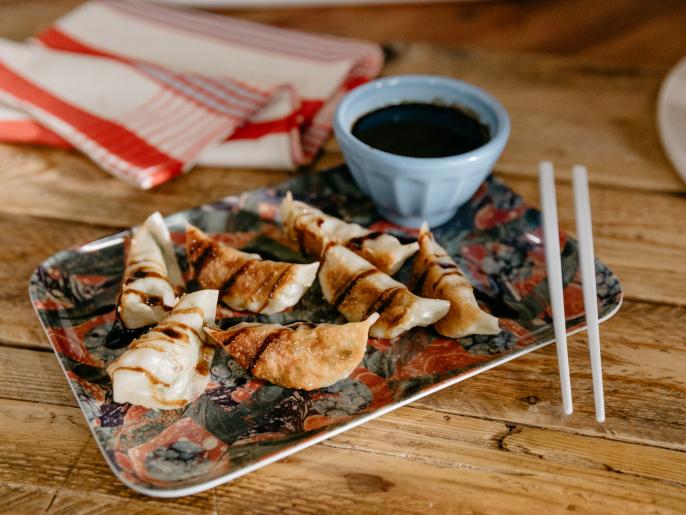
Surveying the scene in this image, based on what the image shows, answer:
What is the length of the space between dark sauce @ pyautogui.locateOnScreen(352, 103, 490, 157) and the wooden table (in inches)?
9.8

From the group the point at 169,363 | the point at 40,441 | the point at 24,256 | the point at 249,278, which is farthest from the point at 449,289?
the point at 24,256

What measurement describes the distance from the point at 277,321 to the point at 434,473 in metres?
0.37

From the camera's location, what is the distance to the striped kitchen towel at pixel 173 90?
153 centimetres

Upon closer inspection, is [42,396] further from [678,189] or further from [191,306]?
[678,189]

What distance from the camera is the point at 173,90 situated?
5.47ft

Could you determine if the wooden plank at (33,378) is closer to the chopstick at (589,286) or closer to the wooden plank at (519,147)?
the wooden plank at (519,147)

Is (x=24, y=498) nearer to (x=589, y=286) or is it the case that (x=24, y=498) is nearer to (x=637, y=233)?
(x=589, y=286)

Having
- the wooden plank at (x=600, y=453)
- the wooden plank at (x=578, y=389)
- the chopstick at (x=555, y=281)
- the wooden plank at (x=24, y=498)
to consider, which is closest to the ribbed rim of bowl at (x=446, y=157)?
the chopstick at (x=555, y=281)

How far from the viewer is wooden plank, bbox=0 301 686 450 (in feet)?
3.19

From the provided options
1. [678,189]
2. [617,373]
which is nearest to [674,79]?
[678,189]

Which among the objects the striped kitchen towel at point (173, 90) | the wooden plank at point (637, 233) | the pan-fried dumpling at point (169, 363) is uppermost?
the striped kitchen towel at point (173, 90)

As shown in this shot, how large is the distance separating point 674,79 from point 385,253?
1.09 meters

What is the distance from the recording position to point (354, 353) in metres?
0.99

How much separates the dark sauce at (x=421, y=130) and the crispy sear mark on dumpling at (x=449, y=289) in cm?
18
